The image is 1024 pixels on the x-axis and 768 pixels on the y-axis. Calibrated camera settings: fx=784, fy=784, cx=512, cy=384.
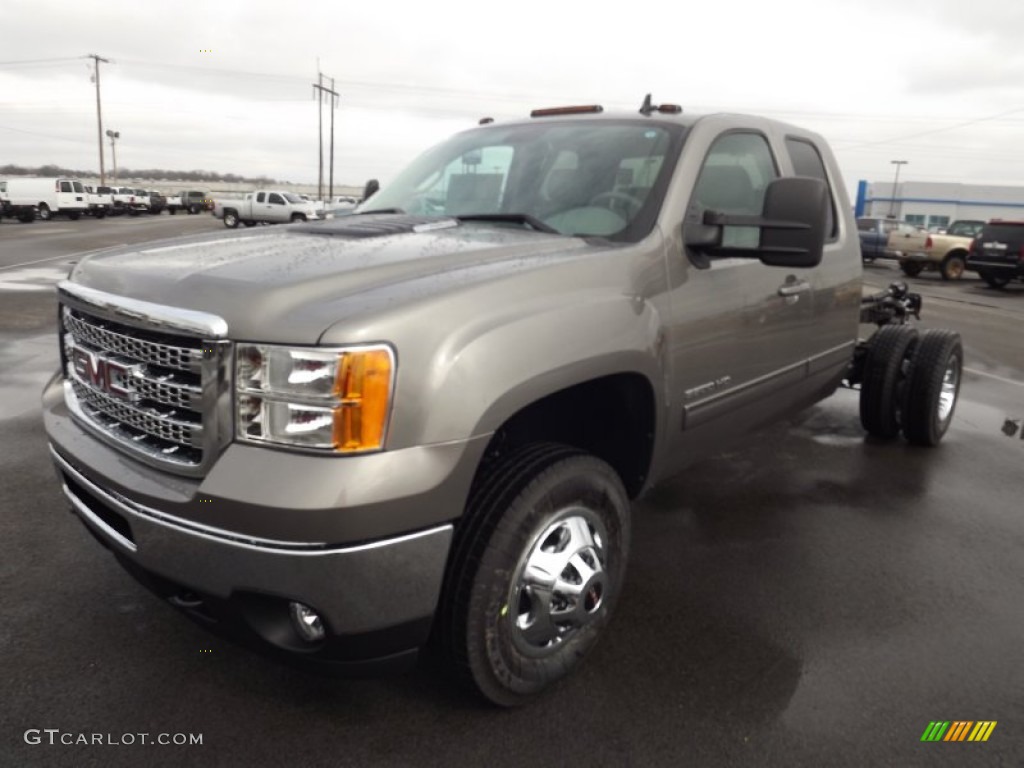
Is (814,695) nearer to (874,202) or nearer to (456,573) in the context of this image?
(456,573)

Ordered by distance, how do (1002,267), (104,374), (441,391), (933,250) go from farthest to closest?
(933,250)
(1002,267)
(104,374)
(441,391)

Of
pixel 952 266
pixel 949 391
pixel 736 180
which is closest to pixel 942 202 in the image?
pixel 952 266

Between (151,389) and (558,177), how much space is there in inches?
72.1

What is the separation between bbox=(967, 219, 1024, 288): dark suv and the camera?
61.2 ft

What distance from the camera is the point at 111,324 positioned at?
2.30 m

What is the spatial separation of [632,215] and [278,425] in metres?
1.61

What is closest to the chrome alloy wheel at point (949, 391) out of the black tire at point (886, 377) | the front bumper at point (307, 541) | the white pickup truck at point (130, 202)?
the black tire at point (886, 377)

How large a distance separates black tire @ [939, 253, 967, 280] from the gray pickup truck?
847 inches

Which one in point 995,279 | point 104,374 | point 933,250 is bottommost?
point 995,279

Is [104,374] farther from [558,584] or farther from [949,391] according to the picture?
[949,391]

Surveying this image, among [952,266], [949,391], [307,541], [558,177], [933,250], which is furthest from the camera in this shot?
[952,266]

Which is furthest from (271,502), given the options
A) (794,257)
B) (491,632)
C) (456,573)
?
(794,257)

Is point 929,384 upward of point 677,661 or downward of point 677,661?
upward

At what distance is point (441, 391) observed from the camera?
1973 mm
